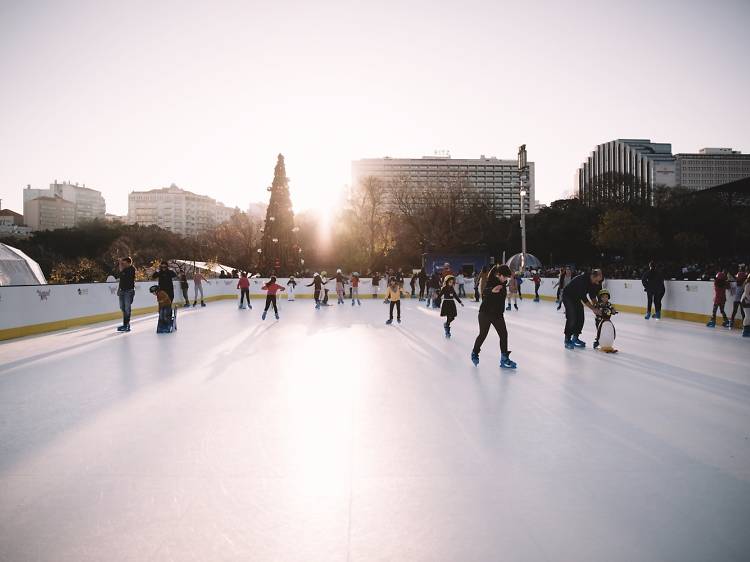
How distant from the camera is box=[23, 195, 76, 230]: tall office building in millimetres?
127875

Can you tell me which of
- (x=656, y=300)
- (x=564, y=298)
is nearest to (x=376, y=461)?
(x=564, y=298)

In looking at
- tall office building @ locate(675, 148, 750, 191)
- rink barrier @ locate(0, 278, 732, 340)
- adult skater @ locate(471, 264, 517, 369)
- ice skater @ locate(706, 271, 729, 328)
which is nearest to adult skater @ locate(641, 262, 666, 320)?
rink barrier @ locate(0, 278, 732, 340)

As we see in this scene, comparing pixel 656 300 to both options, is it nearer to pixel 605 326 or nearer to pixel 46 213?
pixel 605 326

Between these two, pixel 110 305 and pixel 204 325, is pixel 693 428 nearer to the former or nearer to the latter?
pixel 204 325

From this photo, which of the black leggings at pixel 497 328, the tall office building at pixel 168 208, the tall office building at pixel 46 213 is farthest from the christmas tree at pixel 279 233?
the tall office building at pixel 168 208

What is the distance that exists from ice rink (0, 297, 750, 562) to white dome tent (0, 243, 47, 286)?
16.2m

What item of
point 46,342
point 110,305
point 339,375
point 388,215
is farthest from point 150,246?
point 339,375

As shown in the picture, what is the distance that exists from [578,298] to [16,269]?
903 inches

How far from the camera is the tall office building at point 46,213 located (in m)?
128

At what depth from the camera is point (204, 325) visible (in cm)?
1330

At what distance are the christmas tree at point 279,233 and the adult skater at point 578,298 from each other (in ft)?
91.6

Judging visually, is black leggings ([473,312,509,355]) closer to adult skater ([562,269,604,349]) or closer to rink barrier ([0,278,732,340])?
adult skater ([562,269,604,349])

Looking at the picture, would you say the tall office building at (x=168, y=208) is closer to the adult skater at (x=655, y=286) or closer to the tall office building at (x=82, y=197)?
the tall office building at (x=82, y=197)

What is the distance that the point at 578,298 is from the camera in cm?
883
